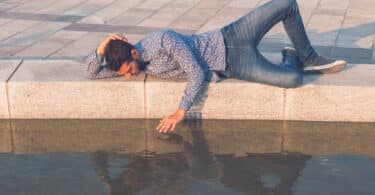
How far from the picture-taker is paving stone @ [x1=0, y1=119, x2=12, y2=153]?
5.50 metres

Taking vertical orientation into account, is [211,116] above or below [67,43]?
below

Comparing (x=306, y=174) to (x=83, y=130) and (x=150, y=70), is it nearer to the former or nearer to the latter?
(x=150, y=70)

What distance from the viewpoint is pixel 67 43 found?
825 cm

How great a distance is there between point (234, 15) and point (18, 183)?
592 centimetres

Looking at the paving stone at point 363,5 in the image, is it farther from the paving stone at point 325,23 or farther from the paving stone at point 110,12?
the paving stone at point 110,12

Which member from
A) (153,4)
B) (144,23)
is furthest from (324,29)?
(153,4)

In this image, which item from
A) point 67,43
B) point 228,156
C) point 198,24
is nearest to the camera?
point 228,156

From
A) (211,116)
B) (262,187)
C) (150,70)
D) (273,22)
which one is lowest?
(262,187)

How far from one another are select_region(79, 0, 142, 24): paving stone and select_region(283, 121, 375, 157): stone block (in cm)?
460

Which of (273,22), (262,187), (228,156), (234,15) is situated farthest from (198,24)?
(262,187)

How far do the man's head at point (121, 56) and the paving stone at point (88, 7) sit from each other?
5020mm

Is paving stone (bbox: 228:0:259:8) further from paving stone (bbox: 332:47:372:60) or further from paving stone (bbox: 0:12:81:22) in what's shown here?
paving stone (bbox: 332:47:372:60)

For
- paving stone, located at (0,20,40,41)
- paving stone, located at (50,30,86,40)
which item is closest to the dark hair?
paving stone, located at (50,30,86,40)

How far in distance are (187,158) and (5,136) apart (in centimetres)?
172
